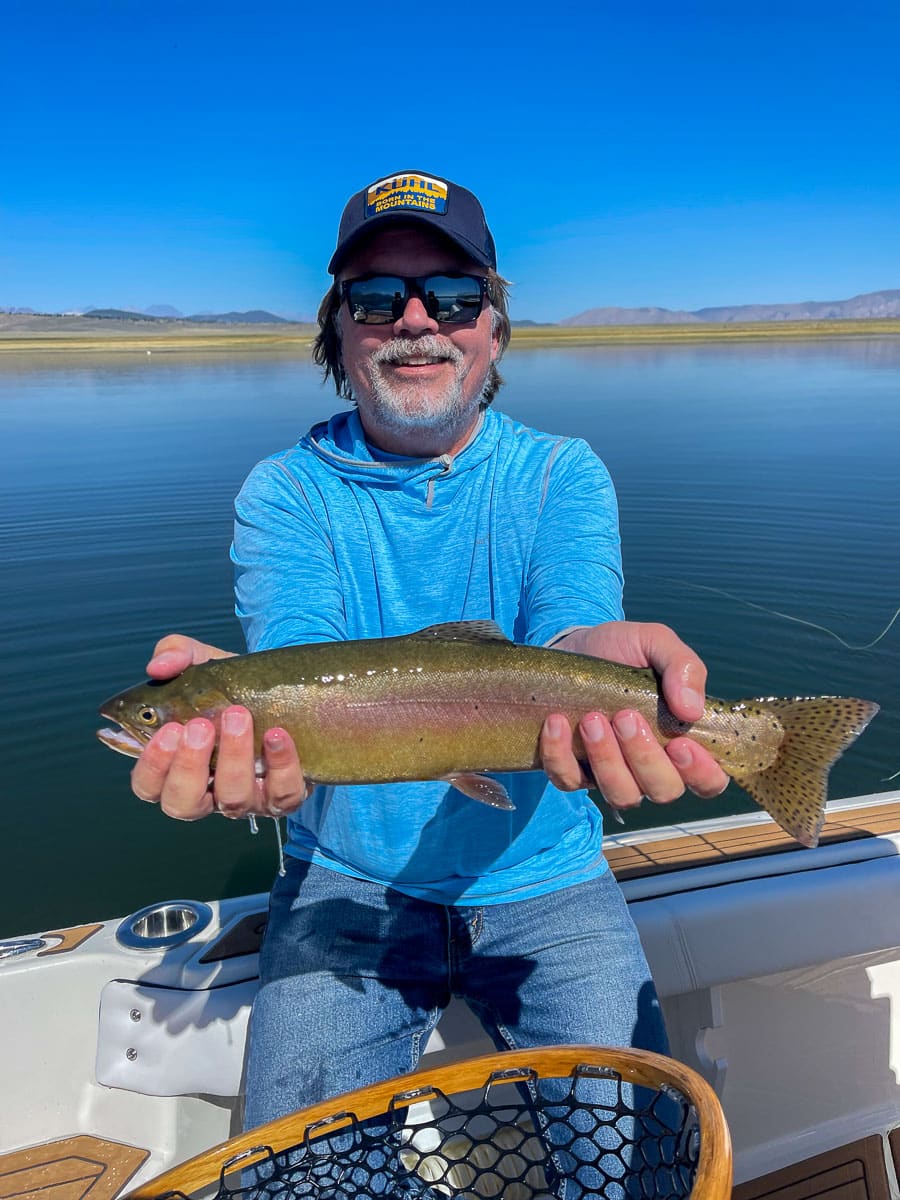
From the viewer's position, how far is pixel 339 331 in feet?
15.4

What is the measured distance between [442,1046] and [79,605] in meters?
11.3

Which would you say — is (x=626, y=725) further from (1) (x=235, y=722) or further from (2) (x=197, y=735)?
(2) (x=197, y=735)

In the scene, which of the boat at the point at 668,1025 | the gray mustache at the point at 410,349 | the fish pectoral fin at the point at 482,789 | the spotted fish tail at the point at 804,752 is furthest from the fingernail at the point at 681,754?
the gray mustache at the point at 410,349

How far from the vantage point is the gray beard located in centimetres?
402

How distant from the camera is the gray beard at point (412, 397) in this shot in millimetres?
4020

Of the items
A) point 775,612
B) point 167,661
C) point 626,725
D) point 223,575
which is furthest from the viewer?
point 223,575

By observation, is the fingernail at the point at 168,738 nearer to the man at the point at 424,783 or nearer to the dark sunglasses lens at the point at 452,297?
the man at the point at 424,783

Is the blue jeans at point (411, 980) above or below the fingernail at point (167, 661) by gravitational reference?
below

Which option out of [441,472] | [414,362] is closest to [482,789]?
[441,472]

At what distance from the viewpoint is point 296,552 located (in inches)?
148

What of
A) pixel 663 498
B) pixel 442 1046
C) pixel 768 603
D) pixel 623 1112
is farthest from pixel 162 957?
pixel 663 498

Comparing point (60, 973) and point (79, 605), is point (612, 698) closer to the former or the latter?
point (60, 973)

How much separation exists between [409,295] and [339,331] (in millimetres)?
758

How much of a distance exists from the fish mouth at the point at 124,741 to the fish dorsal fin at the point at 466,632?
3.84ft
